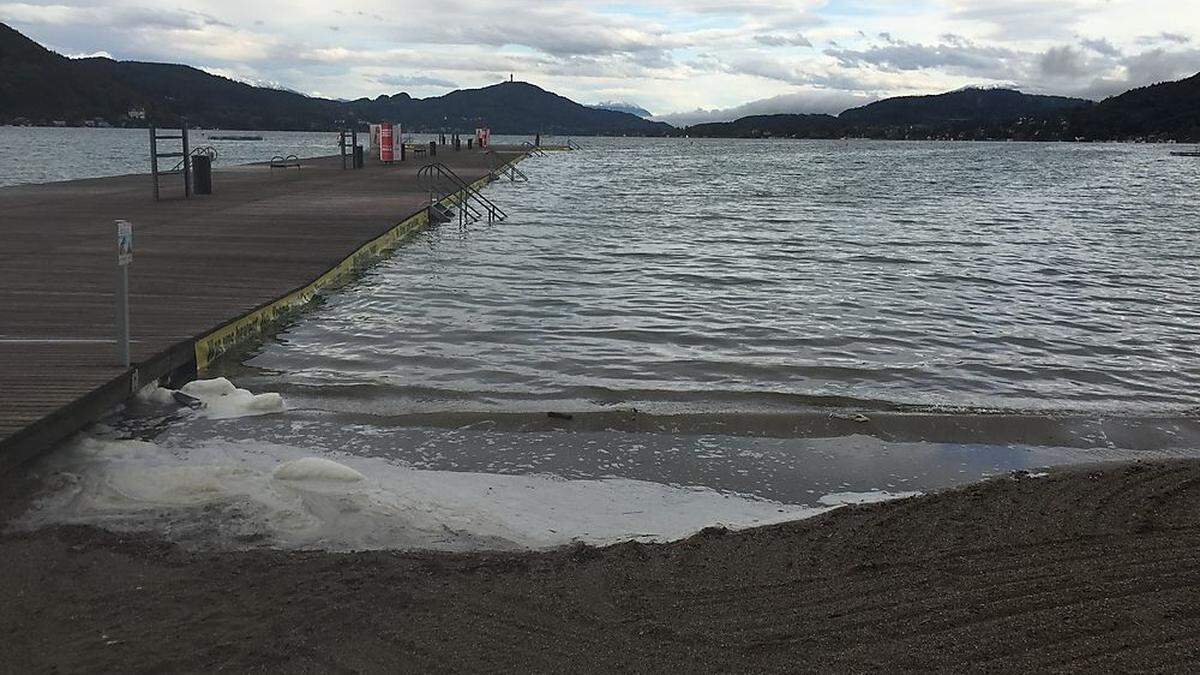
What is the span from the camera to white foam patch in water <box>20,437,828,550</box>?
15.6ft

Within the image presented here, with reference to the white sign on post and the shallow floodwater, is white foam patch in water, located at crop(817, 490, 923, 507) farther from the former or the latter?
the white sign on post

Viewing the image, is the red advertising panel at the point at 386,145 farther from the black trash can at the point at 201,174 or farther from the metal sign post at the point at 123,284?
the metal sign post at the point at 123,284

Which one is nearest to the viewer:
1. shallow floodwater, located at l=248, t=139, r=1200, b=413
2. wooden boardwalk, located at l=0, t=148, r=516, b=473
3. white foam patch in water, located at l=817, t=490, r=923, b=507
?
white foam patch in water, located at l=817, t=490, r=923, b=507

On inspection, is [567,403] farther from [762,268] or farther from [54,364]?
[762,268]

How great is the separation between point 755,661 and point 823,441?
3.61m

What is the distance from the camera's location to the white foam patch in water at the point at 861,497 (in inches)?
222

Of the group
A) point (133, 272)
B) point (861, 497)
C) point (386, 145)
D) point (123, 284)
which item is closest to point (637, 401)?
point (861, 497)

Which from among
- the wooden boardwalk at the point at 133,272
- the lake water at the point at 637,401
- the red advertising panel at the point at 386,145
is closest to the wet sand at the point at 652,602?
the lake water at the point at 637,401

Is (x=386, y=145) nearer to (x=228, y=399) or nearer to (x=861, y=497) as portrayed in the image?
(x=228, y=399)

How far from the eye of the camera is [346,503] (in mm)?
5137

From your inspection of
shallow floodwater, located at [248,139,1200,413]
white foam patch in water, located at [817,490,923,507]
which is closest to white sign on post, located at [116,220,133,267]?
shallow floodwater, located at [248,139,1200,413]

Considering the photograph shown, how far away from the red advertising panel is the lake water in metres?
Answer: 27.7

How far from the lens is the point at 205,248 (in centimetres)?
1318

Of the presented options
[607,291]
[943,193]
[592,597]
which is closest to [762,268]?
[607,291]
